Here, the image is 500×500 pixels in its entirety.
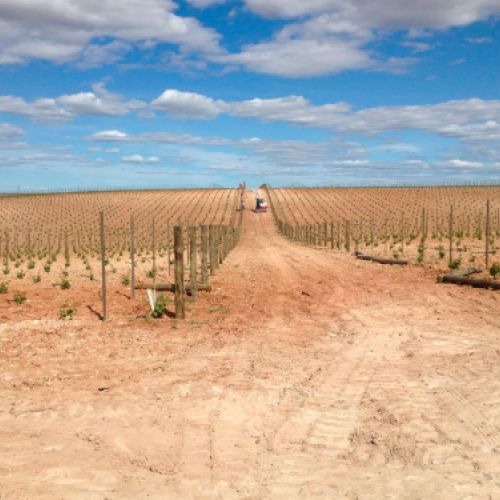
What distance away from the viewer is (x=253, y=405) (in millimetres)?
6340

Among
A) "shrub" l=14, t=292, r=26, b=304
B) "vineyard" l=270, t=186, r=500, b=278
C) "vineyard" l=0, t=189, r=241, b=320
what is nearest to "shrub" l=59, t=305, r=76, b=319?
"shrub" l=14, t=292, r=26, b=304

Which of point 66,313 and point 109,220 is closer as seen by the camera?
point 66,313

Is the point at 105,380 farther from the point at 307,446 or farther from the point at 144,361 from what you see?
the point at 307,446

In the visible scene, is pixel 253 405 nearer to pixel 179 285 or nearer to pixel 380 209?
pixel 179 285

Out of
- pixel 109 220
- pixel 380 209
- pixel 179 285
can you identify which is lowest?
pixel 109 220

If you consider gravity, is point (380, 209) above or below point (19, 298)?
above

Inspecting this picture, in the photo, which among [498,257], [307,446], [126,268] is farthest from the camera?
[126,268]

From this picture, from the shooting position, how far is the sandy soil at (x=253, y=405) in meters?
4.62

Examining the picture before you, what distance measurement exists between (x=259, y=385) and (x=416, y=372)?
6.98ft

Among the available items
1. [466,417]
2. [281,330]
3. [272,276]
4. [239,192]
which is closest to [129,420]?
[466,417]

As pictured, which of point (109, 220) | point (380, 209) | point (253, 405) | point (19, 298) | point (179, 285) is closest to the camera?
→ point (253, 405)

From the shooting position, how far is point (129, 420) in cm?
592

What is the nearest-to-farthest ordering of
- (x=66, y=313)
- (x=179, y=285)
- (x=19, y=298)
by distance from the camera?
(x=179, y=285) < (x=66, y=313) < (x=19, y=298)

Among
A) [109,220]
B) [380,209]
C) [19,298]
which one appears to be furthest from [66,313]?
[380,209]
